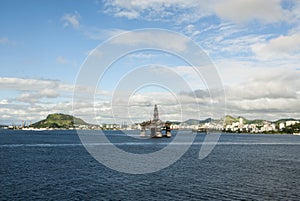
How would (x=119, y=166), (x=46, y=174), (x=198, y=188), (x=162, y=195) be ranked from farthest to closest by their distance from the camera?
(x=119, y=166), (x=46, y=174), (x=198, y=188), (x=162, y=195)

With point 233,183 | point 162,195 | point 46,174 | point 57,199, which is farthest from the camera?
point 46,174

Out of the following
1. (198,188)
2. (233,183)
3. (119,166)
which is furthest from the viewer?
(119,166)

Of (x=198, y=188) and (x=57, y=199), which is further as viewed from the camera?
(x=198, y=188)

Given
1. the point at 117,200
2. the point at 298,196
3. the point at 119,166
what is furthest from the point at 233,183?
the point at 119,166

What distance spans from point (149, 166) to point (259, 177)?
33.9 meters

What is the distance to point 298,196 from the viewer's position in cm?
6019

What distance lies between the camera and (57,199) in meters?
55.1

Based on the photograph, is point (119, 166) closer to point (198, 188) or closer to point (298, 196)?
point (198, 188)

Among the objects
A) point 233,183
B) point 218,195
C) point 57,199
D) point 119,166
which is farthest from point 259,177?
point 57,199

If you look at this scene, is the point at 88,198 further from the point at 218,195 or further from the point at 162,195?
the point at 218,195

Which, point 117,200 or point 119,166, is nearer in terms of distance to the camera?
point 117,200

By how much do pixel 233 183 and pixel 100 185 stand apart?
30.7m

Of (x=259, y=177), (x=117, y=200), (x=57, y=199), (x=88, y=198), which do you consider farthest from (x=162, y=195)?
(x=259, y=177)

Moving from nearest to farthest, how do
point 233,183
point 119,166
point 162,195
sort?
point 162,195, point 233,183, point 119,166
